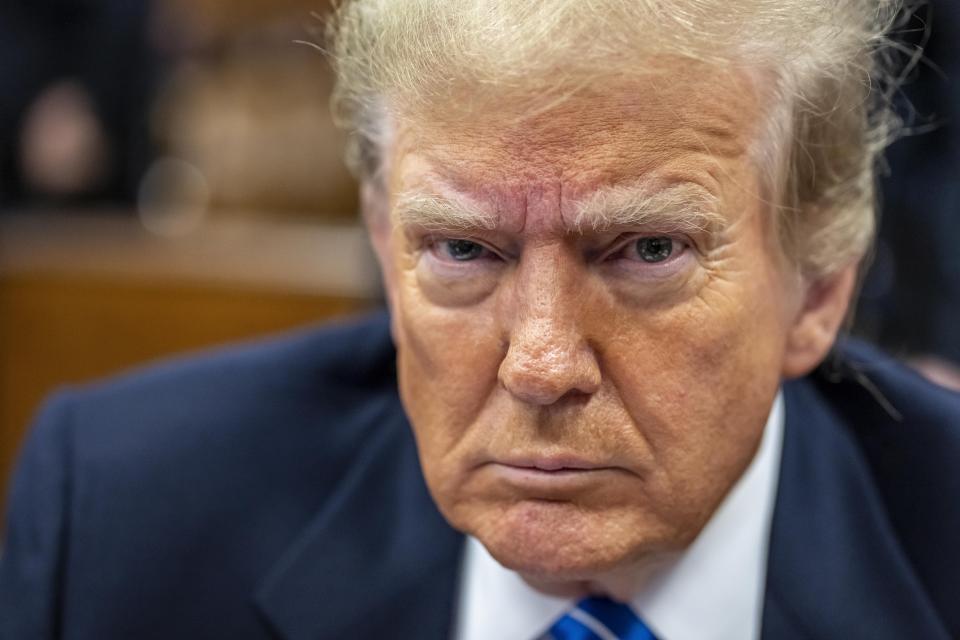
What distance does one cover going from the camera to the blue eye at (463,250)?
1.39 meters

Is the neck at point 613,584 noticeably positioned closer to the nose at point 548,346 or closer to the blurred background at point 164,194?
the nose at point 548,346

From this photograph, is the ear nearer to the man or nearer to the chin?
the man

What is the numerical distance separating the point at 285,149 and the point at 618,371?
2677 millimetres

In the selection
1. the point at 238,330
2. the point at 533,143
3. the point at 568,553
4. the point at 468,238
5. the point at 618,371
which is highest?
the point at 533,143

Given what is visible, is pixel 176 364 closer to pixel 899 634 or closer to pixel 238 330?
pixel 899 634

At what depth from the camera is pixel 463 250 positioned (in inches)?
54.9

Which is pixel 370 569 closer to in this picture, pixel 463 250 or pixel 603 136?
pixel 463 250

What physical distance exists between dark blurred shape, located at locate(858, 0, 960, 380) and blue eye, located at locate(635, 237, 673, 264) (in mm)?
1319

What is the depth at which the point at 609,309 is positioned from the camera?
1326 millimetres

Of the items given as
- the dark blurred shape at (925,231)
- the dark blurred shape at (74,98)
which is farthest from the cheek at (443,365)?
the dark blurred shape at (74,98)

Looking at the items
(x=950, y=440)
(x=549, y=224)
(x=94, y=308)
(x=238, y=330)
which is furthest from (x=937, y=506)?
(x=94, y=308)

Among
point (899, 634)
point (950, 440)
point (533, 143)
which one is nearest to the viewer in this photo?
point (533, 143)

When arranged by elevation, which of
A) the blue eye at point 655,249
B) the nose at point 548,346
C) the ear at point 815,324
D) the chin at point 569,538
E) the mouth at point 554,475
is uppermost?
the blue eye at point 655,249

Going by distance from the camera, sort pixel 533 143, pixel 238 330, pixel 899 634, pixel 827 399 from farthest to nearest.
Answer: pixel 238 330
pixel 827 399
pixel 899 634
pixel 533 143
